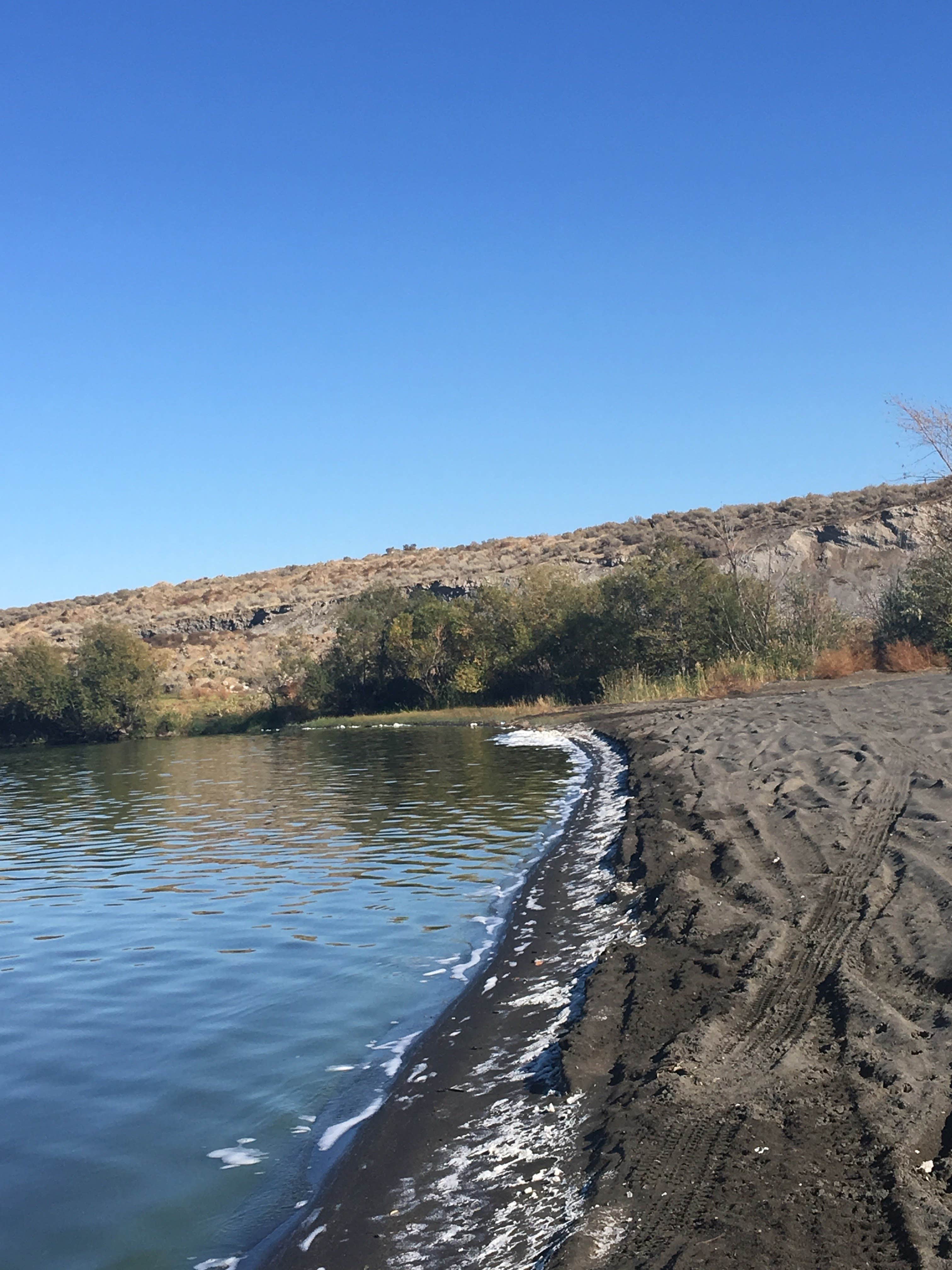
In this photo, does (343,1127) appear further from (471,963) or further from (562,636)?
(562,636)

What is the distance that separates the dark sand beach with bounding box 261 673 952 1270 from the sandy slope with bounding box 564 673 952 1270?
16mm

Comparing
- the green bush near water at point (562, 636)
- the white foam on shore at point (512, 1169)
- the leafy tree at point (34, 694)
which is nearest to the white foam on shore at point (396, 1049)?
the white foam on shore at point (512, 1169)

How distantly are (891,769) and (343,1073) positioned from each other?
315 inches

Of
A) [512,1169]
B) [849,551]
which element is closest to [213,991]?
[512,1169]

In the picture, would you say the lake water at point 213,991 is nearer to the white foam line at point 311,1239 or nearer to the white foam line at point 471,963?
the white foam line at point 471,963

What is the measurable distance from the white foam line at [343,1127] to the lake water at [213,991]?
24 millimetres

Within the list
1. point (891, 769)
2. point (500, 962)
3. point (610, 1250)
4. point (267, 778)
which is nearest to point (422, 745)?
point (267, 778)

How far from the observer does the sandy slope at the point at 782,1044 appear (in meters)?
3.96

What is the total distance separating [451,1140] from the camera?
541 cm

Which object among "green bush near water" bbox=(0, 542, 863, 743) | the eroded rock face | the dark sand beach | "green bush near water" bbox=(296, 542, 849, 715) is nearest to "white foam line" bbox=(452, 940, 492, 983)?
the dark sand beach

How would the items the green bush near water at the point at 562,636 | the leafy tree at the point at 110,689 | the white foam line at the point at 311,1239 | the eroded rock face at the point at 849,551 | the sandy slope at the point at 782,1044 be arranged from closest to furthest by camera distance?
the sandy slope at the point at 782,1044 → the white foam line at the point at 311,1239 → the green bush near water at the point at 562,636 → the eroded rock face at the point at 849,551 → the leafy tree at the point at 110,689

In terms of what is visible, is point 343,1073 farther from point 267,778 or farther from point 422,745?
point 422,745

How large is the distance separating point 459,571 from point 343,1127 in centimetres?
7645

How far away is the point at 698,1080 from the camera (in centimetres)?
525
